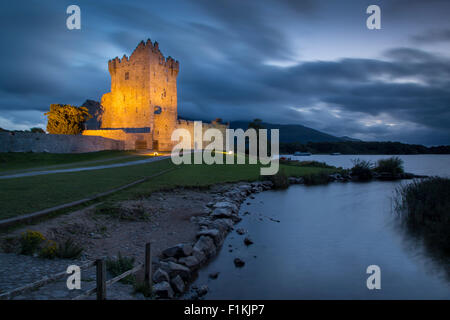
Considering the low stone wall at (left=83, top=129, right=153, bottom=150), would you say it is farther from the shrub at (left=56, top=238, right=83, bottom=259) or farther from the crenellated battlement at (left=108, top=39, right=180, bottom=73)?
the shrub at (left=56, top=238, right=83, bottom=259)

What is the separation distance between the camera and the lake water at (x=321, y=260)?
21.9 ft

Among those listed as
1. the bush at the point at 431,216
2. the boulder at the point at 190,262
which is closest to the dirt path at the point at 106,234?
the boulder at the point at 190,262

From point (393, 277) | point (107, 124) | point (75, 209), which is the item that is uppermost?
point (107, 124)

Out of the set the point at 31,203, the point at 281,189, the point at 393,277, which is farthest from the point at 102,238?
the point at 281,189

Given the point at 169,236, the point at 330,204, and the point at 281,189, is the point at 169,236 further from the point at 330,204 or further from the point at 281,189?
the point at 281,189

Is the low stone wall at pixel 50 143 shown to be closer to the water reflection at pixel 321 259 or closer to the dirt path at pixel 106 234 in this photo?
the dirt path at pixel 106 234

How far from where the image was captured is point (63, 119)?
A: 42.7 meters

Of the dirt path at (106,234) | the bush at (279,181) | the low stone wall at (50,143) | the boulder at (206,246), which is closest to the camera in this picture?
the dirt path at (106,234)

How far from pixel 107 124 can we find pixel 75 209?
46091 millimetres

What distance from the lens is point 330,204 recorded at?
17.2 meters

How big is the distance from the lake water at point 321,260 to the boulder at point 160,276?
99 centimetres

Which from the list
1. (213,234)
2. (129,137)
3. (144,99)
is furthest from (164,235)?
(144,99)

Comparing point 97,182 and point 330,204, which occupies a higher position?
point 97,182

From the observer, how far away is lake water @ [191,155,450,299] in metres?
6.68
